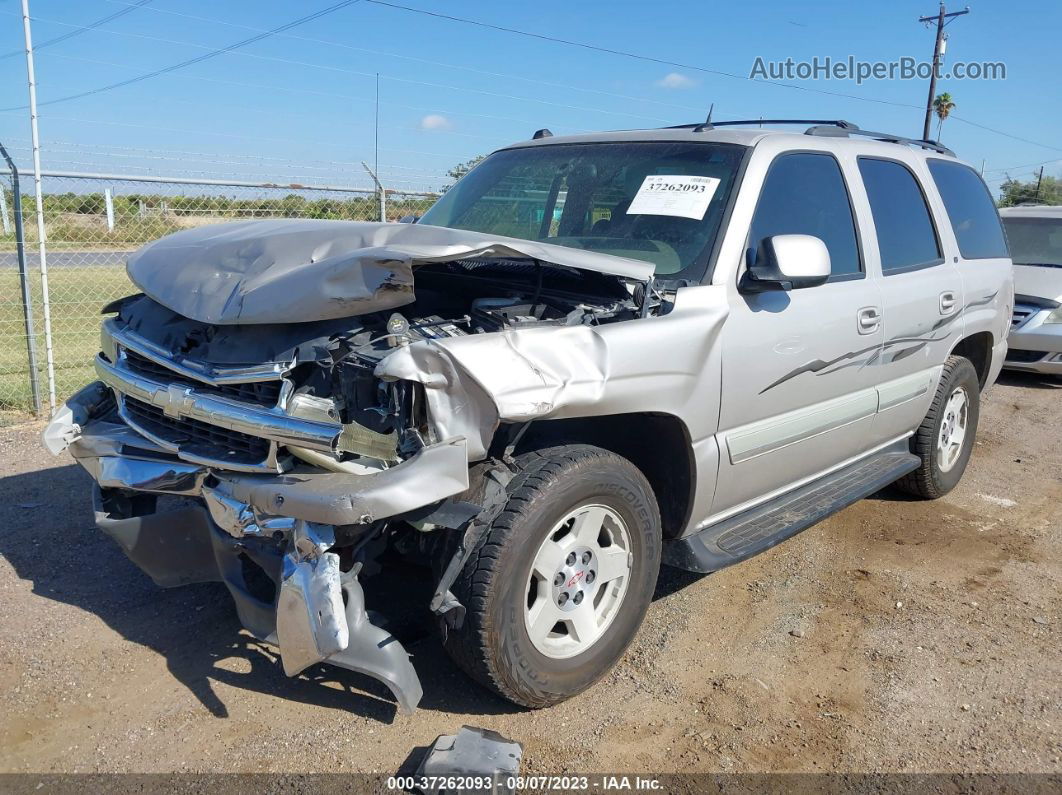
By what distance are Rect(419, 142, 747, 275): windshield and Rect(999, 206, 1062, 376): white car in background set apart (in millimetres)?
6907

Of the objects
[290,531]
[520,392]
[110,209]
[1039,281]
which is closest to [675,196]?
[520,392]

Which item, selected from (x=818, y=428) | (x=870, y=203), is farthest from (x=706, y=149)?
(x=818, y=428)

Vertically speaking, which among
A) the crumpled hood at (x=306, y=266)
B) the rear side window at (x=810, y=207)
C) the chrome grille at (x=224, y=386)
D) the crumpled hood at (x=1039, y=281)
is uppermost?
the rear side window at (x=810, y=207)

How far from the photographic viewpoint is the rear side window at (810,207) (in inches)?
145

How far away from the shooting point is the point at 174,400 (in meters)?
2.93

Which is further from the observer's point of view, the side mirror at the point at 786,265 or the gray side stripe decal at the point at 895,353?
the gray side stripe decal at the point at 895,353

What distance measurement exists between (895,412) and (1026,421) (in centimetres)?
394

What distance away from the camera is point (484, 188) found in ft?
14.6

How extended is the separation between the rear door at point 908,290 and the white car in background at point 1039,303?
4867 millimetres

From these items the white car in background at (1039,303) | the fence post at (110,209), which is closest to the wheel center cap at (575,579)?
the fence post at (110,209)

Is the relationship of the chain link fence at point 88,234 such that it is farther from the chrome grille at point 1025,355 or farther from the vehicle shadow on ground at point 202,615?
→ the chrome grille at point 1025,355

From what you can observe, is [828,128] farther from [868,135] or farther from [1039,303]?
[1039,303]

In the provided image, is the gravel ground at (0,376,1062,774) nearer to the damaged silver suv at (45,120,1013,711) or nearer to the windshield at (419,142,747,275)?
the damaged silver suv at (45,120,1013,711)

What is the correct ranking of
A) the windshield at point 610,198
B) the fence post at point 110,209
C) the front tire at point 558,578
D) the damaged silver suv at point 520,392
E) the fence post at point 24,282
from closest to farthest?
the damaged silver suv at point 520,392, the front tire at point 558,578, the windshield at point 610,198, the fence post at point 24,282, the fence post at point 110,209
